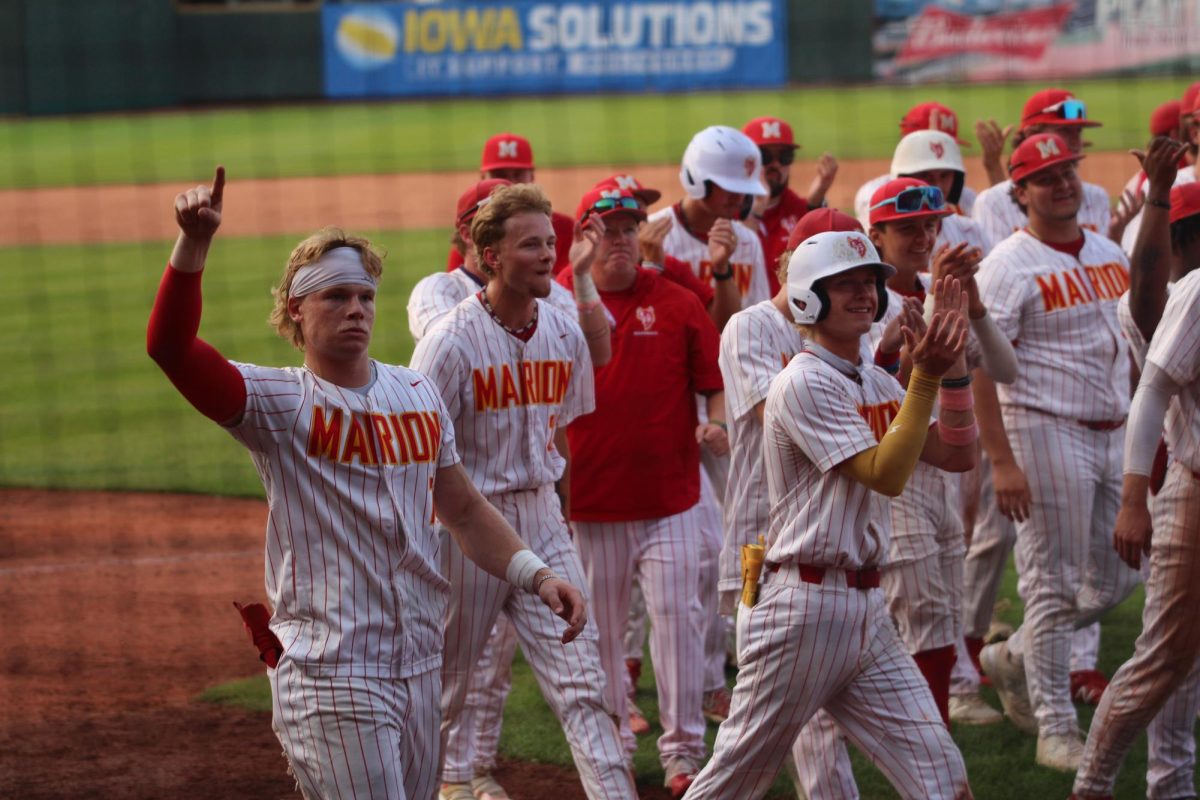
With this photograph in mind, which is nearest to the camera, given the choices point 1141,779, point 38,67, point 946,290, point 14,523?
point 946,290

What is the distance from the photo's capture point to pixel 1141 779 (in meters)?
5.39

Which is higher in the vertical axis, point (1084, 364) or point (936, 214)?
point (936, 214)

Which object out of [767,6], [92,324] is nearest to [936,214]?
[92,324]

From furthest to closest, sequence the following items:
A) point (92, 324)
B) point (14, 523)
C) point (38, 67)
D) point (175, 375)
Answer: point (38, 67) → point (92, 324) → point (14, 523) → point (175, 375)

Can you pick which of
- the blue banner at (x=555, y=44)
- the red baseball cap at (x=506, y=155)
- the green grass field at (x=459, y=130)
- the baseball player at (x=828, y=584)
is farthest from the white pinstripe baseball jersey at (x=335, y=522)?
the blue banner at (x=555, y=44)

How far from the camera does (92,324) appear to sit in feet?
53.2

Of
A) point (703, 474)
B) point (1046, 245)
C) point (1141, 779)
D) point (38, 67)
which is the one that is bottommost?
point (1141, 779)

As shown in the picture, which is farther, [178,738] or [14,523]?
[14,523]

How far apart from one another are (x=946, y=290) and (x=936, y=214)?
1.13 metres

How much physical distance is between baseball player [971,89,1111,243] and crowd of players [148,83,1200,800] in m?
0.04

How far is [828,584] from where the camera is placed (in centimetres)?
400

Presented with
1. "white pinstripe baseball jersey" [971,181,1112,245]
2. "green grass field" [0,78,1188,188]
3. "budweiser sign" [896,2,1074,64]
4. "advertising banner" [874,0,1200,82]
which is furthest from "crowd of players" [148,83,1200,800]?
"budweiser sign" [896,2,1074,64]

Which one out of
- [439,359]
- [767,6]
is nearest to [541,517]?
[439,359]

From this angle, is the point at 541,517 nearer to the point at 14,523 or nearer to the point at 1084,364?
the point at 1084,364
